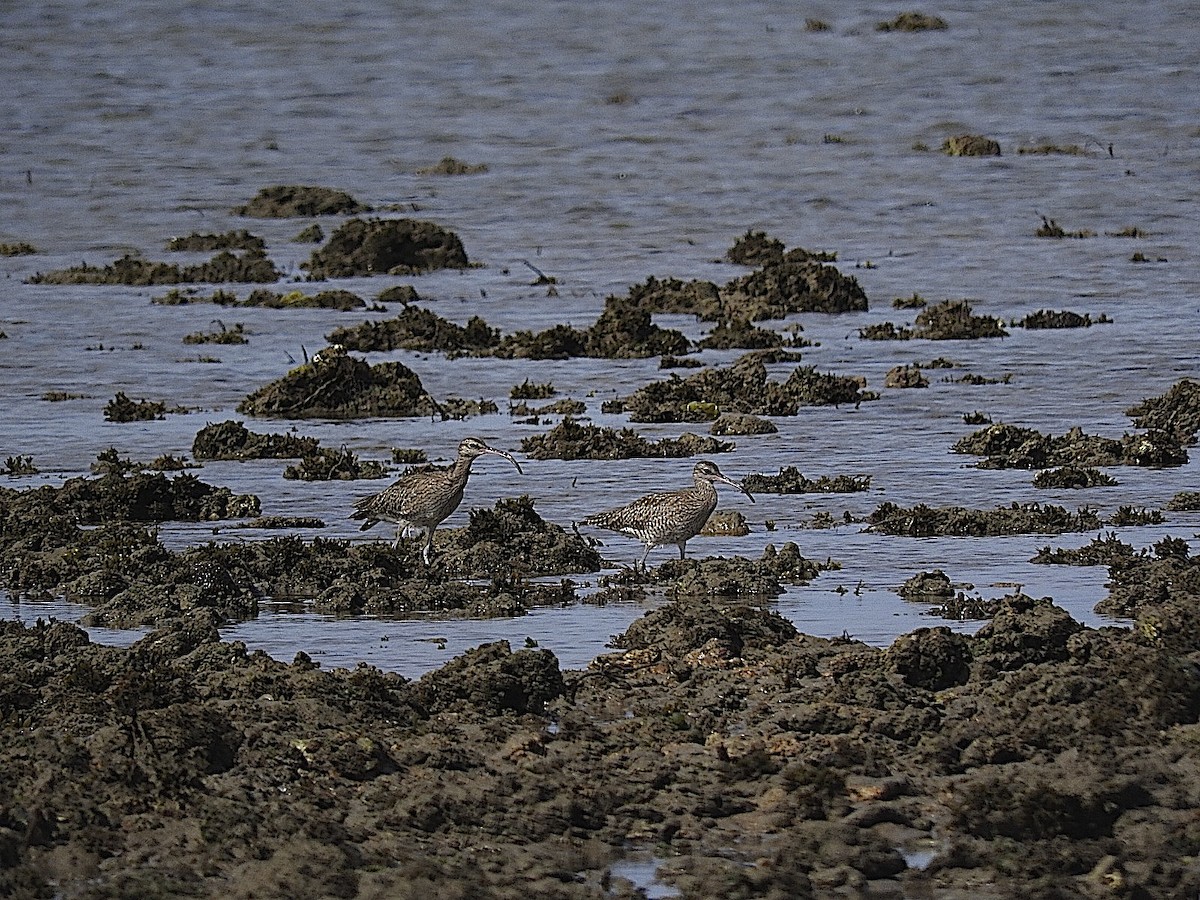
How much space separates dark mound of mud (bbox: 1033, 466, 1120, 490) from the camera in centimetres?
1923

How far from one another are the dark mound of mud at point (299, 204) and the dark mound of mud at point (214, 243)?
353 centimetres

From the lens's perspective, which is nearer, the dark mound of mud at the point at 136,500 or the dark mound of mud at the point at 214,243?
the dark mound of mud at the point at 136,500

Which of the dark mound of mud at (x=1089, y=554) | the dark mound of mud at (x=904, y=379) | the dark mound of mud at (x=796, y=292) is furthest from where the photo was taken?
the dark mound of mud at (x=796, y=292)

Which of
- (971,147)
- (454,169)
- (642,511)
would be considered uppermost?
(971,147)

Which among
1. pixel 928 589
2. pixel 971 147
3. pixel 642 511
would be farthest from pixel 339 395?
pixel 971 147

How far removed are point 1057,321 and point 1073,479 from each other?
11710 mm

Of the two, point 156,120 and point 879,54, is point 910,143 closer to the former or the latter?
point 879,54

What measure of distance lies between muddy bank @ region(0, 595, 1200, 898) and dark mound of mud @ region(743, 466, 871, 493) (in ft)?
22.0

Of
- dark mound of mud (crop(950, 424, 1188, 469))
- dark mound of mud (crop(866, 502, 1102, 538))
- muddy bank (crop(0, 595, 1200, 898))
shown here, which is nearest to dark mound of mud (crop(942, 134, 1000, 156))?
dark mound of mud (crop(950, 424, 1188, 469))

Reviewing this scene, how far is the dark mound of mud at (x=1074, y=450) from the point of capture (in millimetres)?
20266

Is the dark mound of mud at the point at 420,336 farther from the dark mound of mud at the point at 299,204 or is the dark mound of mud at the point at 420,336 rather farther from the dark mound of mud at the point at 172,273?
the dark mound of mud at the point at 299,204

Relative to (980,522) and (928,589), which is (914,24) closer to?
(980,522)

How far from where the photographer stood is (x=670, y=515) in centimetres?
1612

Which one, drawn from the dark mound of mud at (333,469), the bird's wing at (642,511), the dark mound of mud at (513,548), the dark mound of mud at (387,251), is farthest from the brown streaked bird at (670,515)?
the dark mound of mud at (387,251)
